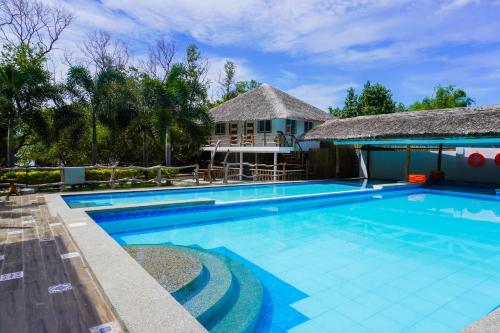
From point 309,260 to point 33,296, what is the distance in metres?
4.11

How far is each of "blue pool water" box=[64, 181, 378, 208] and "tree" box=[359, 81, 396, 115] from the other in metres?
21.2

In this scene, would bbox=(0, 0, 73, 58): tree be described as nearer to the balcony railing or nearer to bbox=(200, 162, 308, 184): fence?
the balcony railing

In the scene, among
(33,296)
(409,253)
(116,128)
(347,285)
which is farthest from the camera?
(116,128)

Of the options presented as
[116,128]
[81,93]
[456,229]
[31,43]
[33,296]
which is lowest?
[456,229]

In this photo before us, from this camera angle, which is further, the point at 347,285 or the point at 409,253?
the point at 409,253

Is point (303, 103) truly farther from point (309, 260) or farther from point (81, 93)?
point (309, 260)

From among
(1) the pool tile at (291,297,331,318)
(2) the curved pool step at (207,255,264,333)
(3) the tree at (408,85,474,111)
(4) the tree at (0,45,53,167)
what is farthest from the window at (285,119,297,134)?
(3) the tree at (408,85,474,111)

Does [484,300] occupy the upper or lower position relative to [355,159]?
lower

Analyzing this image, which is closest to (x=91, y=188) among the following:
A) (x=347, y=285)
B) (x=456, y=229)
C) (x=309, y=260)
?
(x=309, y=260)

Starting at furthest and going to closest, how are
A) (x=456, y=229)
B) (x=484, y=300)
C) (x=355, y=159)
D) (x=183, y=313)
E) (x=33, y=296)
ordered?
1. (x=355, y=159)
2. (x=456, y=229)
3. (x=484, y=300)
4. (x=33, y=296)
5. (x=183, y=313)

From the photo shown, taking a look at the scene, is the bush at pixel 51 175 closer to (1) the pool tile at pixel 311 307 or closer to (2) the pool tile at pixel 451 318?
(1) the pool tile at pixel 311 307

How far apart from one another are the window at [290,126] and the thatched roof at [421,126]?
98cm

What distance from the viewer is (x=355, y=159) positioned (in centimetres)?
2136

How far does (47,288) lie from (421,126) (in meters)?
16.2
